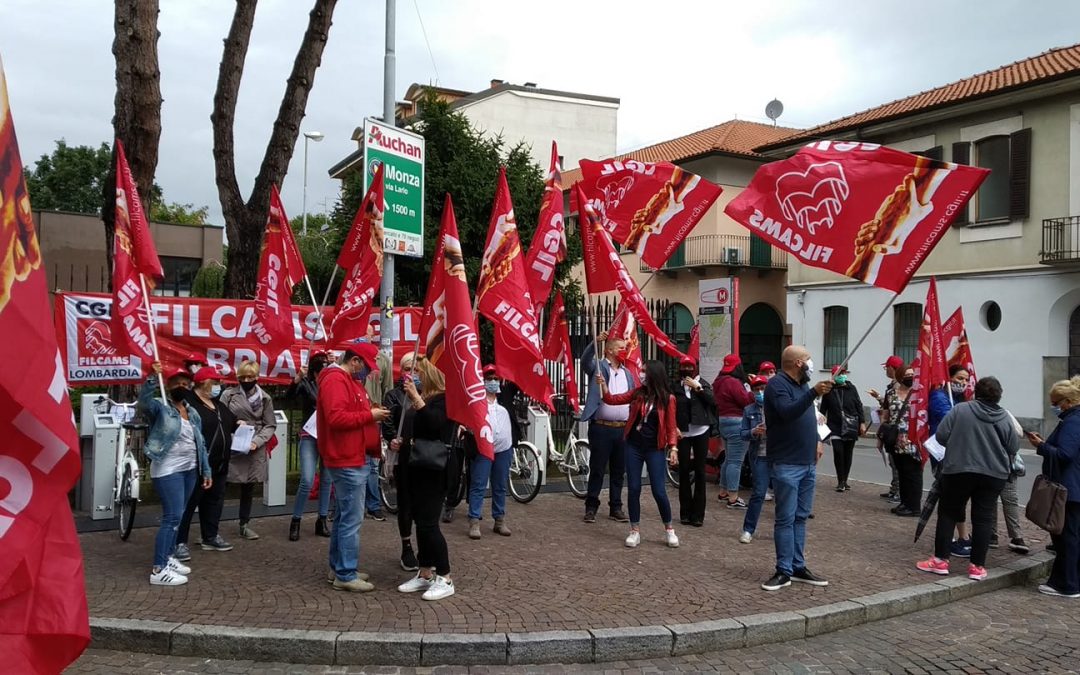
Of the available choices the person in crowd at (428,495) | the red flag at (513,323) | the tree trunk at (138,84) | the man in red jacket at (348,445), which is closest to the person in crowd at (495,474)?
the red flag at (513,323)

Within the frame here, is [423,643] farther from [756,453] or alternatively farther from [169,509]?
[756,453]

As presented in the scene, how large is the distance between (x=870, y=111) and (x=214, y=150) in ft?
71.5

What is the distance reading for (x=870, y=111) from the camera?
27.0m

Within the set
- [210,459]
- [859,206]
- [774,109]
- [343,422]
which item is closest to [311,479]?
[210,459]

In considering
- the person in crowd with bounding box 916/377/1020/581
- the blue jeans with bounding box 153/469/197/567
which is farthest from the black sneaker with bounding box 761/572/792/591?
the blue jeans with bounding box 153/469/197/567

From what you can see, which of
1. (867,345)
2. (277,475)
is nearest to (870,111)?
(867,345)

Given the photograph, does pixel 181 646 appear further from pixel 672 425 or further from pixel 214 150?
pixel 214 150

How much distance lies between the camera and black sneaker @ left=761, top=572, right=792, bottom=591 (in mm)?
6516

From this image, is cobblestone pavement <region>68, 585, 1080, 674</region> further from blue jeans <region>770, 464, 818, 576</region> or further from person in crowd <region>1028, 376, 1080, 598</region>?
blue jeans <region>770, 464, 818, 576</region>

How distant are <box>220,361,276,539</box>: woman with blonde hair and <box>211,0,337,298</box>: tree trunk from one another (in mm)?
5653

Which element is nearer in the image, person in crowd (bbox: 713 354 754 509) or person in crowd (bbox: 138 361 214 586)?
person in crowd (bbox: 138 361 214 586)

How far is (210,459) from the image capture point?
746 cm

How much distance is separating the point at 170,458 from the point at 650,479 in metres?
4.43

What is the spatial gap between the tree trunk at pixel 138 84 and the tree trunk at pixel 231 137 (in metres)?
2.13
